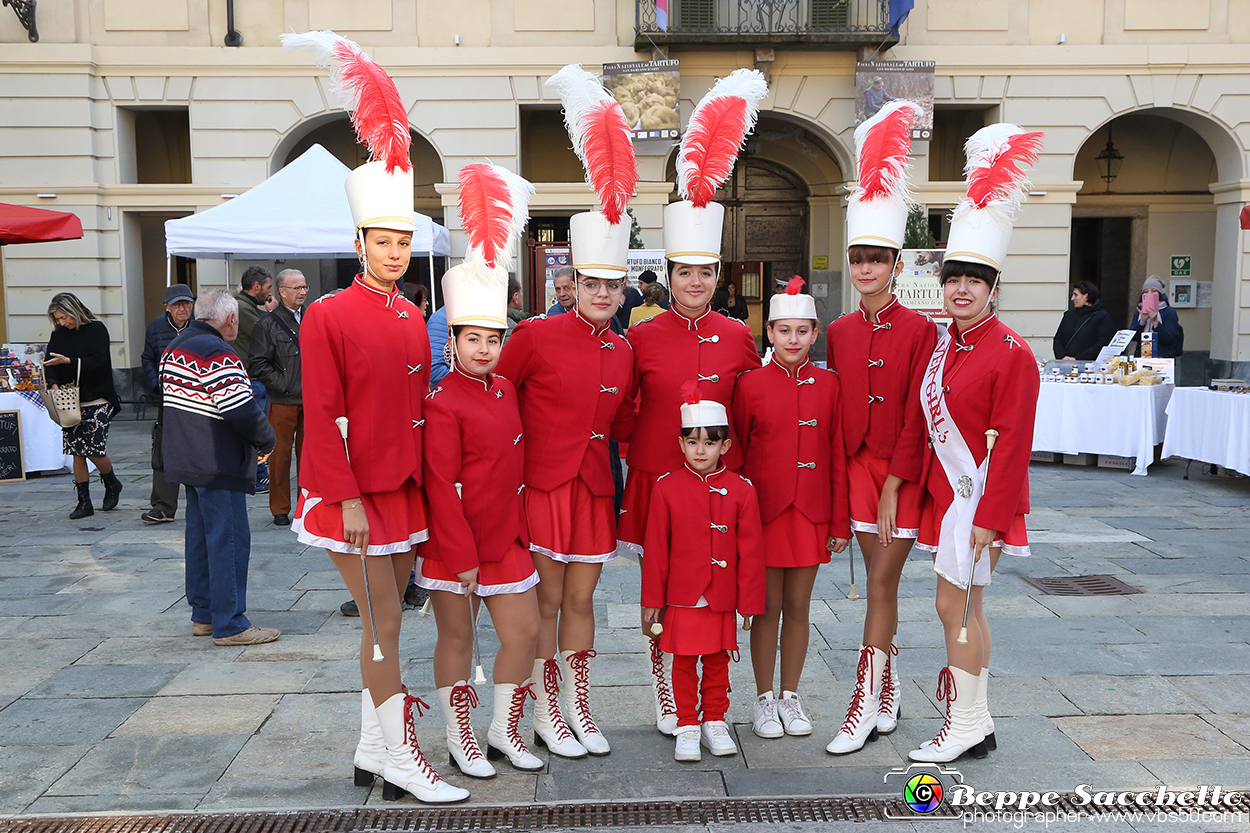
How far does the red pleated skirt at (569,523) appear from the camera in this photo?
369cm

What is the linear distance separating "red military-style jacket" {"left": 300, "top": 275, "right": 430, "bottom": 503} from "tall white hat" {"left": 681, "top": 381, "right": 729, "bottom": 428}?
0.94 metres

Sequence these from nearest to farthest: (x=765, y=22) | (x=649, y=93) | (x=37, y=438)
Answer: (x=37, y=438), (x=649, y=93), (x=765, y=22)

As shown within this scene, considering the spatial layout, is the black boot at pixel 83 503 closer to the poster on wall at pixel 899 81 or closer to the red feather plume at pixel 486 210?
the red feather plume at pixel 486 210

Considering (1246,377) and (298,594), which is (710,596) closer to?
(298,594)

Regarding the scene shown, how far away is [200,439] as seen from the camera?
5000mm

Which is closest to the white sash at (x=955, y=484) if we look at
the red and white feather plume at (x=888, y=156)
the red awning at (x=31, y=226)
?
the red and white feather plume at (x=888, y=156)

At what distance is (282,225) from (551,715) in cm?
676

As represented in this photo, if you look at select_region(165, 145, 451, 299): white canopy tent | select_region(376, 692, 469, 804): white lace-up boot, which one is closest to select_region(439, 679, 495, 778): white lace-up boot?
select_region(376, 692, 469, 804): white lace-up boot

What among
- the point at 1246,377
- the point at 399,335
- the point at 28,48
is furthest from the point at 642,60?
the point at 399,335

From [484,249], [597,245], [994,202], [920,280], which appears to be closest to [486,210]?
[484,249]

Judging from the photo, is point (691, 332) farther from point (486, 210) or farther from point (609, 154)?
point (486, 210)

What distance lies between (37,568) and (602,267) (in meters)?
4.94

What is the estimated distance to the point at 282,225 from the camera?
9.22 metres

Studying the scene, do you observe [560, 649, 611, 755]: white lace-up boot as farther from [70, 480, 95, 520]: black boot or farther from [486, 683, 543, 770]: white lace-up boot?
[70, 480, 95, 520]: black boot
